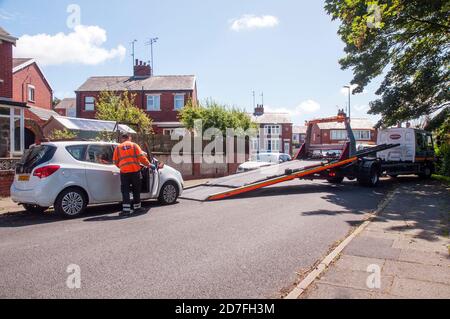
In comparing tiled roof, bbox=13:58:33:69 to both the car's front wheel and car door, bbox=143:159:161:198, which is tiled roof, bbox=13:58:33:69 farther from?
the car's front wheel

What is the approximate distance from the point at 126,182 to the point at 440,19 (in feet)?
40.1

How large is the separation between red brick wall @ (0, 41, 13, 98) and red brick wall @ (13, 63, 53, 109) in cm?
→ 1343

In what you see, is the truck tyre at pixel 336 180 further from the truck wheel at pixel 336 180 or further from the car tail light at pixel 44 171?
the car tail light at pixel 44 171

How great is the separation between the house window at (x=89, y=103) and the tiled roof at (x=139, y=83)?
0.82m

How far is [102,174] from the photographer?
8516mm

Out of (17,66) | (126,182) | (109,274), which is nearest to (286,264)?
(109,274)

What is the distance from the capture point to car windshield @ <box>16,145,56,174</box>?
7805 mm

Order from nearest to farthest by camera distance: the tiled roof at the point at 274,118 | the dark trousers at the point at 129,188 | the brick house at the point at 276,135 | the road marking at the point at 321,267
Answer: the road marking at the point at 321,267 < the dark trousers at the point at 129,188 < the brick house at the point at 276,135 < the tiled roof at the point at 274,118

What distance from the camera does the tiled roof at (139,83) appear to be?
36.2 meters

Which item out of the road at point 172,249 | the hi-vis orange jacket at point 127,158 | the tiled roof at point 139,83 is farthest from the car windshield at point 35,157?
the tiled roof at point 139,83

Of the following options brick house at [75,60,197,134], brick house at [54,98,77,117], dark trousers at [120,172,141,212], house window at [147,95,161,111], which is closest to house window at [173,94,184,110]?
brick house at [75,60,197,134]

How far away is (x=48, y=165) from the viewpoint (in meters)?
Answer: 7.69

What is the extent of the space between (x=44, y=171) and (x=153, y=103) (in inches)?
1158

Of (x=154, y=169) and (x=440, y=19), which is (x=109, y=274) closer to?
(x=154, y=169)
